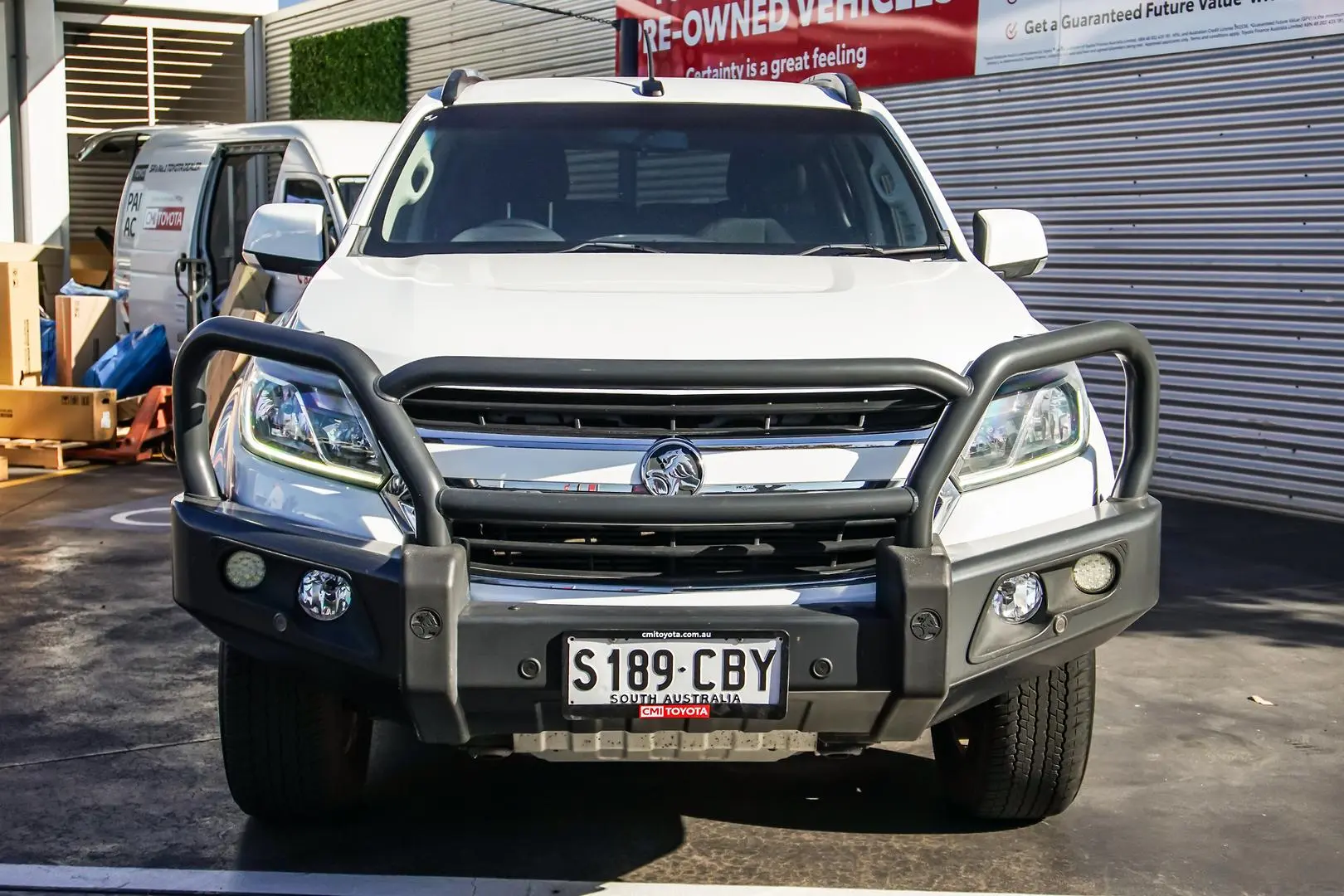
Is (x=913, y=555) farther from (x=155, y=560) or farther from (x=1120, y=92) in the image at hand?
(x=1120, y=92)

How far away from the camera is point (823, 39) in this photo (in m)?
12.6

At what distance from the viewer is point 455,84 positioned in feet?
15.6

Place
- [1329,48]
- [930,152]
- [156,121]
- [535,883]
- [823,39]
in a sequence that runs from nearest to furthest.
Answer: [535,883] → [1329,48] → [930,152] → [823,39] → [156,121]

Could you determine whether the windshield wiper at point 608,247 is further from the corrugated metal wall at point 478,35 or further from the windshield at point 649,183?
the corrugated metal wall at point 478,35

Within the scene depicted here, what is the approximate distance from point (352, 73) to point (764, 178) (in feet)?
52.4

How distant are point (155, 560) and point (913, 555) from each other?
16.6 ft

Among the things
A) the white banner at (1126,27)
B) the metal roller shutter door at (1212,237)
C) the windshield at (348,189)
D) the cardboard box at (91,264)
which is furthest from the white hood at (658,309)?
the cardboard box at (91,264)

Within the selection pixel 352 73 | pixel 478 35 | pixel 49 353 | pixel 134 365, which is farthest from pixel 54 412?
pixel 352 73

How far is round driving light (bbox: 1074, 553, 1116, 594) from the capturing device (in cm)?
326

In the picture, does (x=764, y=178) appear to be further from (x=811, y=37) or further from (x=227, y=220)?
Answer: (x=227, y=220)

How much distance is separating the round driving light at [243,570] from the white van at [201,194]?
270 inches

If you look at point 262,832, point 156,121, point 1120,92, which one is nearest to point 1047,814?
point 262,832

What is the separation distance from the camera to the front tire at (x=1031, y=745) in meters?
3.64

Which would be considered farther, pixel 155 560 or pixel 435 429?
pixel 155 560
